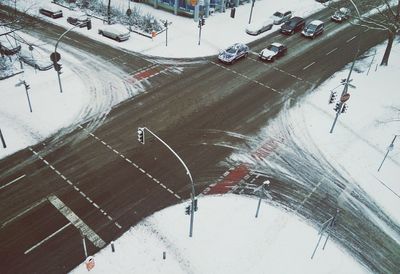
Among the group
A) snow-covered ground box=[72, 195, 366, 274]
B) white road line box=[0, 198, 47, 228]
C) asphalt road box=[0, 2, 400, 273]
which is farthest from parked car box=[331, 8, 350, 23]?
white road line box=[0, 198, 47, 228]

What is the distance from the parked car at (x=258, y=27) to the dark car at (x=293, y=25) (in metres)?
1.86

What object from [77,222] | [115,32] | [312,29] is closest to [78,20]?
[115,32]

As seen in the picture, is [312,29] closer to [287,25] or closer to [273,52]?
[287,25]

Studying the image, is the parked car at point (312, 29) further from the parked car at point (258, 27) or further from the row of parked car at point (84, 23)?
the row of parked car at point (84, 23)

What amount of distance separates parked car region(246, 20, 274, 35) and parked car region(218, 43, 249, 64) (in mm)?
5735

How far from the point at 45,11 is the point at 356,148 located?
39836 mm

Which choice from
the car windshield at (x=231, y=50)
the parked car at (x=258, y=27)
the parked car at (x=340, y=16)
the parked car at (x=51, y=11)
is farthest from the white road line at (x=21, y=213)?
the parked car at (x=340, y=16)

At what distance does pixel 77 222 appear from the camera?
961 inches

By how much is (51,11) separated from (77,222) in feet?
110

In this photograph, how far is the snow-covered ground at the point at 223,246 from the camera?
22.6m

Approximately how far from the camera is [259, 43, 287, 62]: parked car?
42.8 meters

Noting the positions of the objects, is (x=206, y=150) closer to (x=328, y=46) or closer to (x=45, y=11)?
(x=328, y=46)

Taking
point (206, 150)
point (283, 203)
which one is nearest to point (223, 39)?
point (206, 150)

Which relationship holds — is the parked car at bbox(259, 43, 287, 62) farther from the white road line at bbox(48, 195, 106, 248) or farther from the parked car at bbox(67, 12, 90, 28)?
the white road line at bbox(48, 195, 106, 248)
